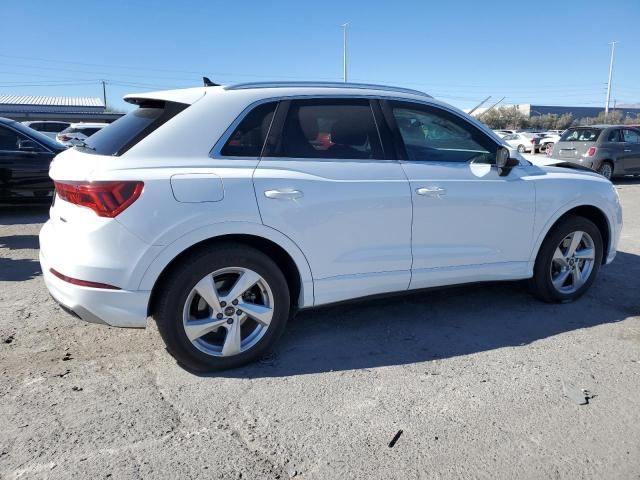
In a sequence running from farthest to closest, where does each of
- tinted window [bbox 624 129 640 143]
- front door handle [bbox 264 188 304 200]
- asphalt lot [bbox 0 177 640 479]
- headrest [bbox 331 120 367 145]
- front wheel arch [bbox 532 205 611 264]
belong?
tinted window [bbox 624 129 640 143]
front wheel arch [bbox 532 205 611 264]
headrest [bbox 331 120 367 145]
front door handle [bbox 264 188 304 200]
asphalt lot [bbox 0 177 640 479]

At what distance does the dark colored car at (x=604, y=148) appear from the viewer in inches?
545

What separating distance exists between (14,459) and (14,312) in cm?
208

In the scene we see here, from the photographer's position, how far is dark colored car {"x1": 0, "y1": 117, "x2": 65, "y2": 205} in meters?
7.87

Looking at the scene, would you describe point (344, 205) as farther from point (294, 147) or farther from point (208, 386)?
point (208, 386)

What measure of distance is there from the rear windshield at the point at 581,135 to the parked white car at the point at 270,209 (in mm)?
11555

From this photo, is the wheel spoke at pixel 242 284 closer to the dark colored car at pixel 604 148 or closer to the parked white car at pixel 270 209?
the parked white car at pixel 270 209

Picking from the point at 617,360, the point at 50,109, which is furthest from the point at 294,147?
the point at 50,109

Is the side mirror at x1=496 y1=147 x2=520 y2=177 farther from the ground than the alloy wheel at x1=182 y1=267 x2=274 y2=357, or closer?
farther from the ground

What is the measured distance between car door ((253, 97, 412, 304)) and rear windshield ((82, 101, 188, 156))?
0.66 m

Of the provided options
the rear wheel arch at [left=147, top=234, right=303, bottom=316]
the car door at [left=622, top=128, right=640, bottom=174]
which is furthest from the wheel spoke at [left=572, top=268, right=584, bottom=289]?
the car door at [left=622, top=128, right=640, bottom=174]

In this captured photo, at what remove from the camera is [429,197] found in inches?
143

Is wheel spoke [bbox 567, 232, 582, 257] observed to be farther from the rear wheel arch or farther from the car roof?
the rear wheel arch

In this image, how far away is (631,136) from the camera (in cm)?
1455

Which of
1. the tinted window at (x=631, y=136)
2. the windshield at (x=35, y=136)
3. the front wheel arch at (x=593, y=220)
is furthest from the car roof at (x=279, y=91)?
the tinted window at (x=631, y=136)
